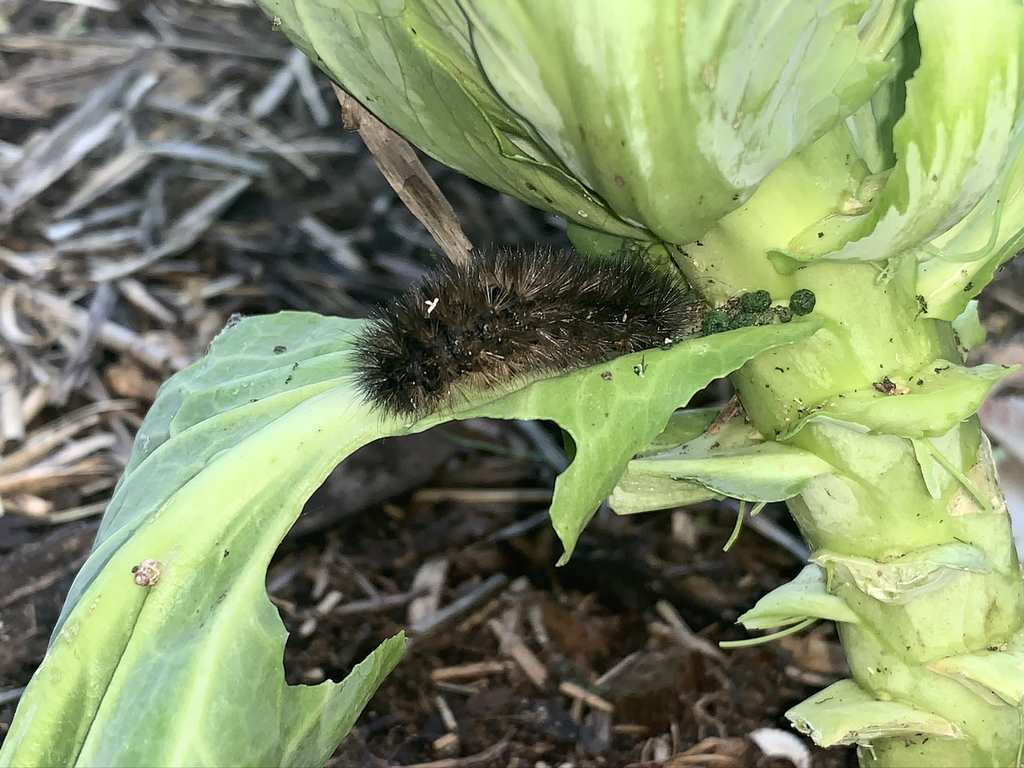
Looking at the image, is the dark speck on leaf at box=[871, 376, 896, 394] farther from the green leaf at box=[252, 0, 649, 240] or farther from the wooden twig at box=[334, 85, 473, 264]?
the wooden twig at box=[334, 85, 473, 264]

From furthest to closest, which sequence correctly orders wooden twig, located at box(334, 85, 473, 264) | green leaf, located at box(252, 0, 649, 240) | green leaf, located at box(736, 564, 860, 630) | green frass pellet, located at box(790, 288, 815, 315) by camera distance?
wooden twig, located at box(334, 85, 473, 264) → green leaf, located at box(736, 564, 860, 630) → green frass pellet, located at box(790, 288, 815, 315) → green leaf, located at box(252, 0, 649, 240)

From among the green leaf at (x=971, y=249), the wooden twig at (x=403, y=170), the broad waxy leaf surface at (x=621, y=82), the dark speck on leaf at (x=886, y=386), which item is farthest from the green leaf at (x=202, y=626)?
the green leaf at (x=971, y=249)

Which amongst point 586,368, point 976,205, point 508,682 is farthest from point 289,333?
point 976,205

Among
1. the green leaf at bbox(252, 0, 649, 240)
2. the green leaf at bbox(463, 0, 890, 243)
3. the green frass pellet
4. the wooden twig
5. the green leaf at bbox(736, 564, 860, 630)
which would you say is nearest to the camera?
the green leaf at bbox(463, 0, 890, 243)

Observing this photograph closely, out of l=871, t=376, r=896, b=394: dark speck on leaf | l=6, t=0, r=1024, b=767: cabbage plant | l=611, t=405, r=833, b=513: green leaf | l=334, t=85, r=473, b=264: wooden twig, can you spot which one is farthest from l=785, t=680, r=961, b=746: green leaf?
l=334, t=85, r=473, b=264: wooden twig

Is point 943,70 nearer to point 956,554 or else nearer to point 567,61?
point 567,61

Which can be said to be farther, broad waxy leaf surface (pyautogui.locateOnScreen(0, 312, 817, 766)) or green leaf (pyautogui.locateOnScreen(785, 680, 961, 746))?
green leaf (pyautogui.locateOnScreen(785, 680, 961, 746))

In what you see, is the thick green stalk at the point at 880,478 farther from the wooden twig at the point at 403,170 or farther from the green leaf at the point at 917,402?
the wooden twig at the point at 403,170
